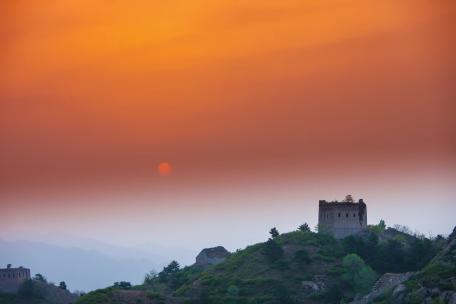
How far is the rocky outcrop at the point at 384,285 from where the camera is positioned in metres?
180

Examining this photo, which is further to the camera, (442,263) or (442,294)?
(442,263)

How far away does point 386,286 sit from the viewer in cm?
18662

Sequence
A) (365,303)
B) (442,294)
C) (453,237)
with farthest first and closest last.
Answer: (453,237) < (365,303) < (442,294)

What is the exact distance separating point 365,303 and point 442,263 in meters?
13.4

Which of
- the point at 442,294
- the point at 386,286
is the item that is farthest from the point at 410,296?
the point at 386,286

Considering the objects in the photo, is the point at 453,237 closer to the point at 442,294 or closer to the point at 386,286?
the point at 386,286

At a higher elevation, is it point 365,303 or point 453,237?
point 453,237

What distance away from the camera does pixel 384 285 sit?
626 ft

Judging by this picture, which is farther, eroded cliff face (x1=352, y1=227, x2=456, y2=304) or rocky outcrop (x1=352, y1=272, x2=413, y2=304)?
rocky outcrop (x1=352, y1=272, x2=413, y2=304)

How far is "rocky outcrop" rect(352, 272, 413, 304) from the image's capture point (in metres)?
180

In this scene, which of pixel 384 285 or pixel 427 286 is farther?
pixel 384 285

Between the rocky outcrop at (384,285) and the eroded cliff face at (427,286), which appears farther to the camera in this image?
the rocky outcrop at (384,285)

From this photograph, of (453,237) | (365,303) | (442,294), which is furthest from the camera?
(453,237)

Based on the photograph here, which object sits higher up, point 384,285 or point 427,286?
point 384,285
